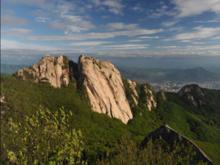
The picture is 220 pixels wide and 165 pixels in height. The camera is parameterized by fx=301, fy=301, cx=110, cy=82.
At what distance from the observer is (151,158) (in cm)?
4862

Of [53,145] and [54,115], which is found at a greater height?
[54,115]

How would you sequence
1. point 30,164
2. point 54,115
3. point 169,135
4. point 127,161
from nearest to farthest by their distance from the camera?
point 30,164
point 54,115
point 127,161
point 169,135

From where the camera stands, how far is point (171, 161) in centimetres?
4794

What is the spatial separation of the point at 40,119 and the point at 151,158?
18.8m

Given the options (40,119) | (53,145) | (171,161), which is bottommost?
(171,161)

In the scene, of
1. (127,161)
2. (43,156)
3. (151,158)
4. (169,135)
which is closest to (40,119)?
(43,156)

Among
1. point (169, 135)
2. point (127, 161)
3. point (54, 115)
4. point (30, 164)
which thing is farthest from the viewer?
point (169, 135)

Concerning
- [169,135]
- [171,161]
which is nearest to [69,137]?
[171,161]

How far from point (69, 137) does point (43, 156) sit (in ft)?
14.3

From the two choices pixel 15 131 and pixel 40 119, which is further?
pixel 40 119

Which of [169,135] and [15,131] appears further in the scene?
[169,135]

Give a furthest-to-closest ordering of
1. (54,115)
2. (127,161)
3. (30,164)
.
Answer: (127,161) → (54,115) → (30,164)

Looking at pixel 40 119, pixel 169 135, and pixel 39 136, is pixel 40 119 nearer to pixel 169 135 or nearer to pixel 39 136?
pixel 39 136

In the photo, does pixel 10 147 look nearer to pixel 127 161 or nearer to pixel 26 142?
pixel 26 142
